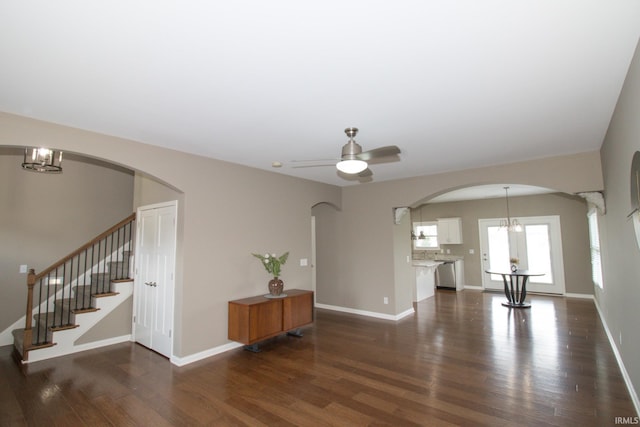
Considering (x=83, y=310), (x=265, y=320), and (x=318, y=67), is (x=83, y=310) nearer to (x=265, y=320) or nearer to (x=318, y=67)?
(x=265, y=320)

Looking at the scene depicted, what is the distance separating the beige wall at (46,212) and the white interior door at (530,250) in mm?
9480

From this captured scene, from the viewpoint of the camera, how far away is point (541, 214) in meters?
8.45

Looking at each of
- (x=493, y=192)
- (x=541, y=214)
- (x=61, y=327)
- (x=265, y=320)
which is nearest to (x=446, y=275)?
(x=493, y=192)

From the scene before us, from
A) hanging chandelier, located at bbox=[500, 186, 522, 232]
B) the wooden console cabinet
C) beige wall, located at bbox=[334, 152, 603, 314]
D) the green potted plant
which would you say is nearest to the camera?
the wooden console cabinet

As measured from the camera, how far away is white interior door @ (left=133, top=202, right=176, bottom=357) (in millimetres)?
4297

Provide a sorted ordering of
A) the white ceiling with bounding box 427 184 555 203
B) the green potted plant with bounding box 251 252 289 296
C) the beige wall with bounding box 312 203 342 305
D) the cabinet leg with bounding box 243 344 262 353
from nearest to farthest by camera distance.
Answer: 1. the cabinet leg with bounding box 243 344 262 353
2. the green potted plant with bounding box 251 252 289 296
3. the beige wall with bounding box 312 203 342 305
4. the white ceiling with bounding box 427 184 555 203

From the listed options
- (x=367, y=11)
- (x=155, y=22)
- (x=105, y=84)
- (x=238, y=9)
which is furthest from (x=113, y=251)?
(x=367, y=11)

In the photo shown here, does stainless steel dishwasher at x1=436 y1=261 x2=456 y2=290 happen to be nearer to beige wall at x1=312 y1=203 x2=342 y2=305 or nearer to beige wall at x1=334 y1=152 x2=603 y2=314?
beige wall at x1=334 y1=152 x2=603 y2=314

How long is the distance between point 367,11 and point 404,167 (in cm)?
365

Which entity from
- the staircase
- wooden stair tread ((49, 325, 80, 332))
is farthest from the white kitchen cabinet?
wooden stair tread ((49, 325, 80, 332))

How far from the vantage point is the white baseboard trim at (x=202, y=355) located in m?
3.99

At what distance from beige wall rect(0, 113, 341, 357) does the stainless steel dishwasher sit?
574 cm

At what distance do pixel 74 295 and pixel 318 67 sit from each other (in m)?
5.66

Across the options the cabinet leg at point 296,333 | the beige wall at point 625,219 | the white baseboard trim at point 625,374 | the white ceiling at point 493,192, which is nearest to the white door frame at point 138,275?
the cabinet leg at point 296,333
